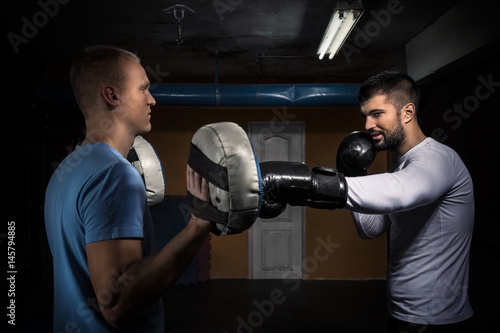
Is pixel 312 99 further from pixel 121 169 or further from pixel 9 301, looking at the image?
pixel 9 301

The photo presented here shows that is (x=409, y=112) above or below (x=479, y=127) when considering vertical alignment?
below

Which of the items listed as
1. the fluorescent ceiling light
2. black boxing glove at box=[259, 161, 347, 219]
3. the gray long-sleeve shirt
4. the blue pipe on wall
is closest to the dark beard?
the gray long-sleeve shirt

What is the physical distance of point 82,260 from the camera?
38.4 inches

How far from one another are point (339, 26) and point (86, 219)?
2.64 m

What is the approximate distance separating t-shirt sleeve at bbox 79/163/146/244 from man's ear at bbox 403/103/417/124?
4.79 ft

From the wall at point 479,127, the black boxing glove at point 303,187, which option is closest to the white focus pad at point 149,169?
the black boxing glove at point 303,187

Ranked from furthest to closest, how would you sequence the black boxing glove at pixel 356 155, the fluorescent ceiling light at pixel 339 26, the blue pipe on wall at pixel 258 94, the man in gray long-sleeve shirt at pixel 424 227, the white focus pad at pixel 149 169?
the blue pipe on wall at pixel 258 94
the fluorescent ceiling light at pixel 339 26
the black boxing glove at pixel 356 155
the white focus pad at pixel 149 169
the man in gray long-sleeve shirt at pixel 424 227

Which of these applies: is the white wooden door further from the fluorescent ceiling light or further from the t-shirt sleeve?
the t-shirt sleeve

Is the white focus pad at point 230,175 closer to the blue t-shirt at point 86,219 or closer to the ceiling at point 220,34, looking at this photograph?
the blue t-shirt at point 86,219

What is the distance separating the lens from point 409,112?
1.77m

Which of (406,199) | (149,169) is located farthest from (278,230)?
(406,199)

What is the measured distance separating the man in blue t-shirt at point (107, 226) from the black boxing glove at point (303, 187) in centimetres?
35

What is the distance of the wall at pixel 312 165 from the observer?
5.34 m

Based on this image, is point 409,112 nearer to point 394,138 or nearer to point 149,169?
point 394,138
